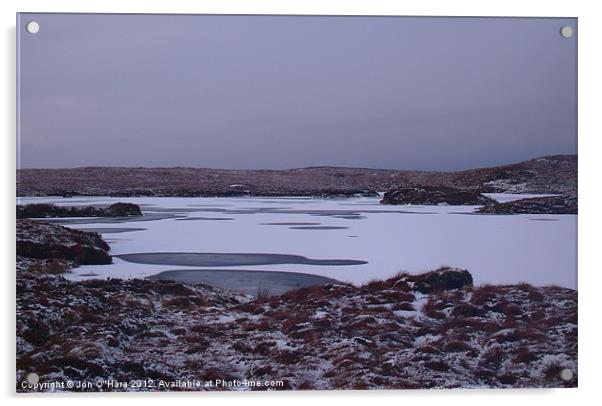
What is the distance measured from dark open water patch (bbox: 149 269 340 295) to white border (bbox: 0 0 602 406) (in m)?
0.64

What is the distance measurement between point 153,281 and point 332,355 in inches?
45.5

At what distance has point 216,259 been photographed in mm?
3988

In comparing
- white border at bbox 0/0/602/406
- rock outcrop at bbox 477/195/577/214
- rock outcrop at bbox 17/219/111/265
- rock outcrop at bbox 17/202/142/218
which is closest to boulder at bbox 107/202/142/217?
rock outcrop at bbox 17/202/142/218

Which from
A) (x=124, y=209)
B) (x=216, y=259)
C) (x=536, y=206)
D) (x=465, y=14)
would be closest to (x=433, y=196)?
(x=536, y=206)

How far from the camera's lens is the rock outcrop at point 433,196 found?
13.6 feet

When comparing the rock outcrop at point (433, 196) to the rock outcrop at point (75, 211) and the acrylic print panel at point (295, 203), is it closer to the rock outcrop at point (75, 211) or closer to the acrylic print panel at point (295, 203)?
the acrylic print panel at point (295, 203)

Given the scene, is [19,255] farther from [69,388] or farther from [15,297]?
[69,388]

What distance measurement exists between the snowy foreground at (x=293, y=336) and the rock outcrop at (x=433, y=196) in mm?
457

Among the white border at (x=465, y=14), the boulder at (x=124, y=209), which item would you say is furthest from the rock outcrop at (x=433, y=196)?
the boulder at (x=124, y=209)

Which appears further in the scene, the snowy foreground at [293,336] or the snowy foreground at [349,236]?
the snowy foreground at [349,236]

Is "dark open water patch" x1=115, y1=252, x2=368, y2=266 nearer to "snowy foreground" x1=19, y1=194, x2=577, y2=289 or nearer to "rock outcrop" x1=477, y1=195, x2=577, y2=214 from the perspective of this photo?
"snowy foreground" x1=19, y1=194, x2=577, y2=289

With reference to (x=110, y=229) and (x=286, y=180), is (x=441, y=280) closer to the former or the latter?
(x=286, y=180)

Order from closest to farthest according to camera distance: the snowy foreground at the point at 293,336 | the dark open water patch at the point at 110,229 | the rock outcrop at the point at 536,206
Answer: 1. the snowy foreground at the point at 293,336
2. the dark open water patch at the point at 110,229
3. the rock outcrop at the point at 536,206

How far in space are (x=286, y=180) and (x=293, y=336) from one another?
96 cm
